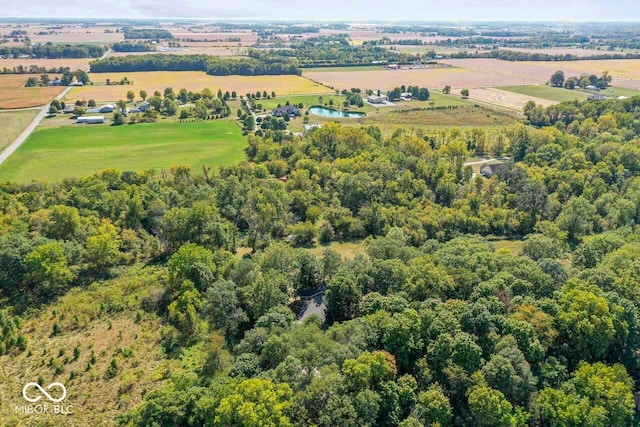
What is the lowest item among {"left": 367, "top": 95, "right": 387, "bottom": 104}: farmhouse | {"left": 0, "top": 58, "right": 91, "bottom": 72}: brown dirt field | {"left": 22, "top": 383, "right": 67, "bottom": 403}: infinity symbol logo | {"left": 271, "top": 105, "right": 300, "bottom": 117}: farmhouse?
{"left": 22, "top": 383, "right": 67, "bottom": 403}: infinity symbol logo

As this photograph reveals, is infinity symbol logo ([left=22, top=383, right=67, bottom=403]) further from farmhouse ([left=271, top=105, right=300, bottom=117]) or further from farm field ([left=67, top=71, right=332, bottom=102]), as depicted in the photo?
farm field ([left=67, top=71, right=332, bottom=102])

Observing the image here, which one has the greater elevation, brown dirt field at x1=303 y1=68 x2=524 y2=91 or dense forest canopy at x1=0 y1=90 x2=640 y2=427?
brown dirt field at x1=303 y1=68 x2=524 y2=91

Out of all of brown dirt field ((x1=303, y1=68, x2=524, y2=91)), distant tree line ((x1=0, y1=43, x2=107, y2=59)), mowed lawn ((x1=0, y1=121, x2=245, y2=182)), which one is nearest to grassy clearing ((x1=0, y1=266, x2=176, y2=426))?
mowed lawn ((x1=0, y1=121, x2=245, y2=182))

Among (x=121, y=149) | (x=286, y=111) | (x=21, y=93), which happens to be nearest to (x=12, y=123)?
(x=21, y=93)

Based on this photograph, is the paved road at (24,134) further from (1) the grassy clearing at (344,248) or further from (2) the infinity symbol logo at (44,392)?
(1) the grassy clearing at (344,248)

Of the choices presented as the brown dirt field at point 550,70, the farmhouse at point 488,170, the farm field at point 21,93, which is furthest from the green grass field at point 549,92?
the farm field at point 21,93

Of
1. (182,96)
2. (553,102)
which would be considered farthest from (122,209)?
(553,102)
